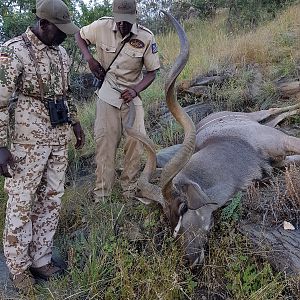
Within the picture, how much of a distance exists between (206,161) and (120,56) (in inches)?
55.6

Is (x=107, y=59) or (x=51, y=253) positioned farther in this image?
(x=107, y=59)

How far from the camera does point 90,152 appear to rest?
6.60 m

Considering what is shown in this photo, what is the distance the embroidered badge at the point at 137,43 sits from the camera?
509 centimetres

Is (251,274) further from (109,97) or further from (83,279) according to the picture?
(109,97)

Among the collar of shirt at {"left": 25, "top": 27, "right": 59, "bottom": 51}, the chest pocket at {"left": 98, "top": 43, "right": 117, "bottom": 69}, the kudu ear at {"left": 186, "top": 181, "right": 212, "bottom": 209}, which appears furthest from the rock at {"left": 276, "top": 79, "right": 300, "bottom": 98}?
the collar of shirt at {"left": 25, "top": 27, "right": 59, "bottom": 51}

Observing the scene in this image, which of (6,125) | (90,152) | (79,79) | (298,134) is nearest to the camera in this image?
(6,125)

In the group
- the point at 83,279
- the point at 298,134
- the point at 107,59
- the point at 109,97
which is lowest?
the point at 298,134

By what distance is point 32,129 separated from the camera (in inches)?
151

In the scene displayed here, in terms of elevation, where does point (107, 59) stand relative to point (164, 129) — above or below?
above

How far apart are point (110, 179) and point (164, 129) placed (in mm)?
1876

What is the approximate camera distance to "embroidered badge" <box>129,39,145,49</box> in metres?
5.09

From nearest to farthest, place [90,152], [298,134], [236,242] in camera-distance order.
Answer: [236,242] → [298,134] → [90,152]

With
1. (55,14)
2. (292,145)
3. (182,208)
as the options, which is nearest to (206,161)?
(182,208)

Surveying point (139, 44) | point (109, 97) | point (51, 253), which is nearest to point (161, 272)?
point (51, 253)
